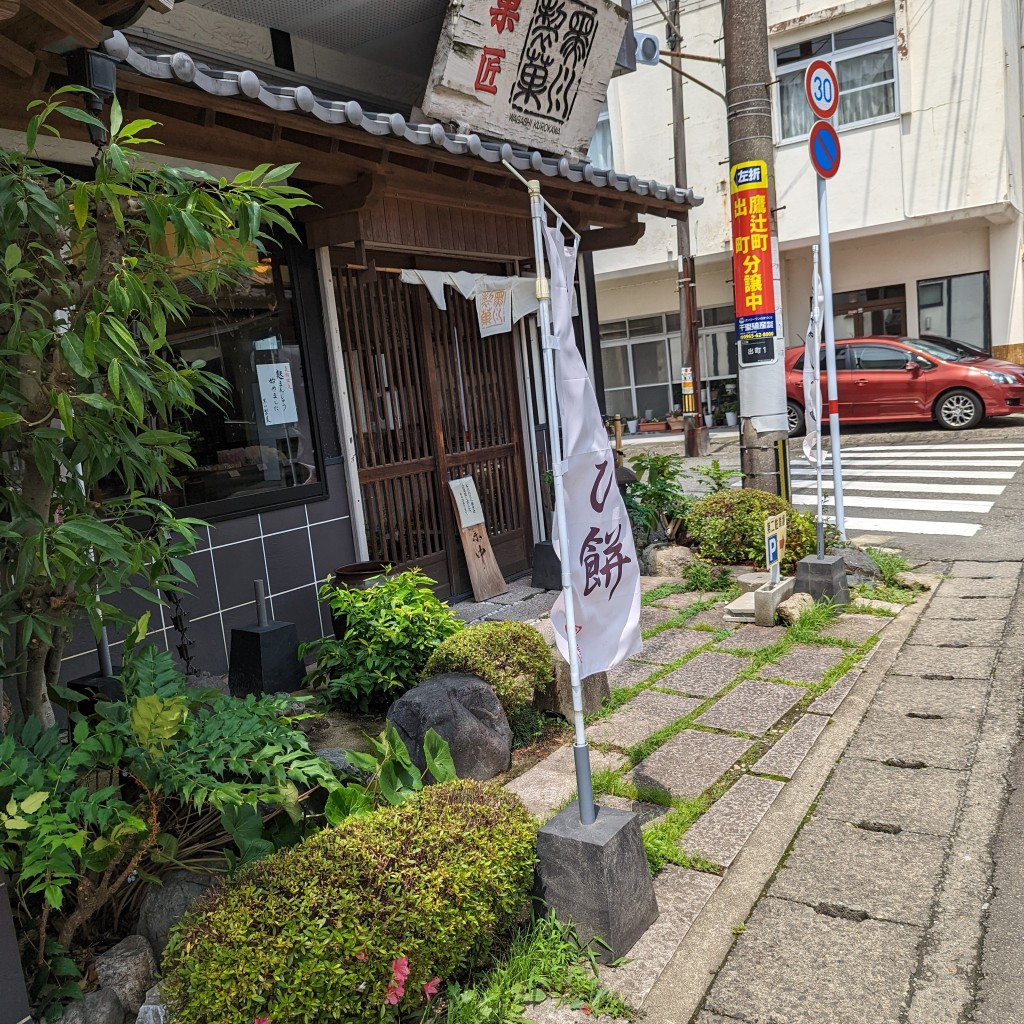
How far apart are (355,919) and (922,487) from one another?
10.9 m

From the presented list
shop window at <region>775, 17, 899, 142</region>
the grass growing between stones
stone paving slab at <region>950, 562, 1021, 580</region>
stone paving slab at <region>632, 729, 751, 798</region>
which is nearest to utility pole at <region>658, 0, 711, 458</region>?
shop window at <region>775, 17, 899, 142</region>

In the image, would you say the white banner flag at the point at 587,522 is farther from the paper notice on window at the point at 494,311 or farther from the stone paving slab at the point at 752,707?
the paper notice on window at the point at 494,311

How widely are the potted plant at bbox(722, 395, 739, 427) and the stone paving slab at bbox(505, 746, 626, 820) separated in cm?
1879

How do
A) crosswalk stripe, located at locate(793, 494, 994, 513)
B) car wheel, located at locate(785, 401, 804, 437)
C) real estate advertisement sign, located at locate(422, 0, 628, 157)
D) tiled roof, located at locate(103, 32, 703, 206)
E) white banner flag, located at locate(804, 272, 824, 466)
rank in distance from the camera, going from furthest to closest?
car wheel, located at locate(785, 401, 804, 437), crosswalk stripe, located at locate(793, 494, 994, 513), white banner flag, located at locate(804, 272, 824, 466), real estate advertisement sign, located at locate(422, 0, 628, 157), tiled roof, located at locate(103, 32, 703, 206)

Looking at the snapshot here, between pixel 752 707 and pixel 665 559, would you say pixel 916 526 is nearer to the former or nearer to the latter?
pixel 665 559

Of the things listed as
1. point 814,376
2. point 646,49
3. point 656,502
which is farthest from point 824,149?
point 656,502

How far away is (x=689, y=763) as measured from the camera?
Answer: 460cm

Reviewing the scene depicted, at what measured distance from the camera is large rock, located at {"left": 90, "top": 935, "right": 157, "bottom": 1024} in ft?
8.80

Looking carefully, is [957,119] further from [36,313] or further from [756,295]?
[36,313]

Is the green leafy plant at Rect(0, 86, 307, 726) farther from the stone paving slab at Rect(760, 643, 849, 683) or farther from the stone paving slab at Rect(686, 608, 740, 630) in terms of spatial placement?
the stone paving slab at Rect(686, 608, 740, 630)

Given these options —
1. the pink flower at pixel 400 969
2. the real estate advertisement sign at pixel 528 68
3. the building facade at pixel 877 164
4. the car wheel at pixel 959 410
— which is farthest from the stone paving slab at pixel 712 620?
the building facade at pixel 877 164

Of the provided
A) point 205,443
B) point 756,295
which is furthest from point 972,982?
point 756,295

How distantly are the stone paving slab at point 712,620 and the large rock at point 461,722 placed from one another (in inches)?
109

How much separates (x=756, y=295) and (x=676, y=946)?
640cm
